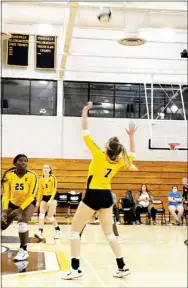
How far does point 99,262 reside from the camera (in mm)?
6520

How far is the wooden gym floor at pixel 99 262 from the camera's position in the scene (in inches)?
199

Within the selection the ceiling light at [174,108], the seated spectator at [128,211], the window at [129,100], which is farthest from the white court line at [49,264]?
the ceiling light at [174,108]

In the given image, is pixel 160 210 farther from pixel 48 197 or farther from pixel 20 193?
pixel 20 193

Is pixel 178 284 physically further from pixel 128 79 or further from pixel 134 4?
pixel 128 79

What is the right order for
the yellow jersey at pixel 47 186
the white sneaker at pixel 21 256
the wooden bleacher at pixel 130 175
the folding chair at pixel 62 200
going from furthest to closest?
the wooden bleacher at pixel 130 175 → the folding chair at pixel 62 200 → the yellow jersey at pixel 47 186 → the white sneaker at pixel 21 256

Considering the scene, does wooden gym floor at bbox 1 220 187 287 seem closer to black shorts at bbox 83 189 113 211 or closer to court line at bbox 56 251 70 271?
court line at bbox 56 251 70 271

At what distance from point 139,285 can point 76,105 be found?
42.9ft

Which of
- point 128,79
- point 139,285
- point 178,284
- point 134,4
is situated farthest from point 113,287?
point 128,79

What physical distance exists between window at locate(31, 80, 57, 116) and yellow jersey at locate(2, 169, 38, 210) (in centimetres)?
1100

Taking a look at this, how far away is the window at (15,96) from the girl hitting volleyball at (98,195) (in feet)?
39.5

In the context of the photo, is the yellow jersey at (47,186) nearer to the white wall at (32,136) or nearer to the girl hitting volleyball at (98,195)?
the girl hitting volleyball at (98,195)

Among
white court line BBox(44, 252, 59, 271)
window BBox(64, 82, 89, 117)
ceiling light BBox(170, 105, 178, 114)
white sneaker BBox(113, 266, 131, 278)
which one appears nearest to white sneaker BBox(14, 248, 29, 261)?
white court line BBox(44, 252, 59, 271)

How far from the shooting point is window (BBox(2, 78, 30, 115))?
17172 mm

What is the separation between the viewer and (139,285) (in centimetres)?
497
